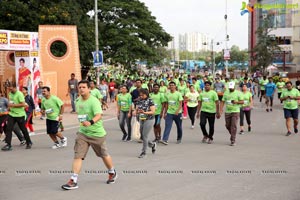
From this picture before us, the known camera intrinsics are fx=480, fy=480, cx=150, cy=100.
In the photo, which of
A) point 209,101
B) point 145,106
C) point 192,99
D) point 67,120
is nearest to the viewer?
point 145,106

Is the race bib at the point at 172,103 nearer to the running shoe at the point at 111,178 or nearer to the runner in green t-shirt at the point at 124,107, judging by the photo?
the runner in green t-shirt at the point at 124,107

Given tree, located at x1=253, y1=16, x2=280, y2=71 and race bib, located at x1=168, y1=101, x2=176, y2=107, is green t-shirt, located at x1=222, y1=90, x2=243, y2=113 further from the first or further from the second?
tree, located at x1=253, y1=16, x2=280, y2=71

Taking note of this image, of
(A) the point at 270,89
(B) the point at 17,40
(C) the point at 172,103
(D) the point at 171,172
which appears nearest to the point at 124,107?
(C) the point at 172,103

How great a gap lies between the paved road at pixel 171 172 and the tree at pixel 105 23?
669 inches

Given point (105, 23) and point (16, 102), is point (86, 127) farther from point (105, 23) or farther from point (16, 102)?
point (105, 23)

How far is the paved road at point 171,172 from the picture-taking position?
284 inches

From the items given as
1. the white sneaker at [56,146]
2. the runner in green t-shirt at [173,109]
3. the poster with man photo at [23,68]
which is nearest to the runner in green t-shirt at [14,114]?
the white sneaker at [56,146]

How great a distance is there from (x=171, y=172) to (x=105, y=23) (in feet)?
106

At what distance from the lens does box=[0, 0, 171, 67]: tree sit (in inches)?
1134

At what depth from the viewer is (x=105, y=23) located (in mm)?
39812

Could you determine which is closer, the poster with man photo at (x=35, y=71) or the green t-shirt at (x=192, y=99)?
the green t-shirt at (x=192, y=99)

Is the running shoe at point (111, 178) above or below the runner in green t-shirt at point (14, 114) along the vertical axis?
below

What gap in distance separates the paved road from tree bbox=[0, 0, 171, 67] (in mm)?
16993

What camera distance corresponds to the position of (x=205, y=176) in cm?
841
